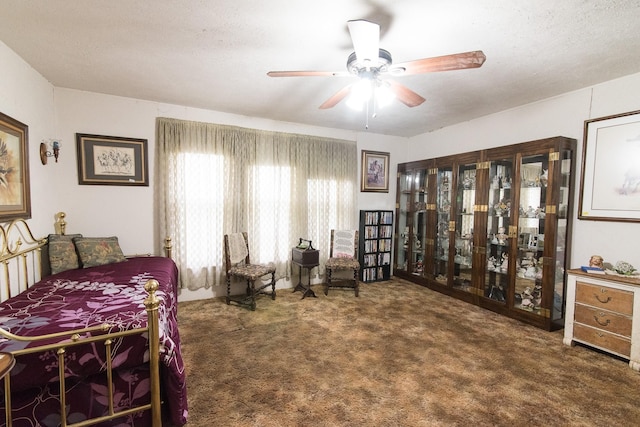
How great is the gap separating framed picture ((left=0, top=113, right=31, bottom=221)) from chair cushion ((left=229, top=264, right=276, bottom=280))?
1.99 m

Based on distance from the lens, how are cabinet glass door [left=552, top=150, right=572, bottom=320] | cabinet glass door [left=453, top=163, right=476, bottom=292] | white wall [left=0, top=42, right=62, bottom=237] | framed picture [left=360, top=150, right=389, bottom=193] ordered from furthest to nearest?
framed picture [left=360, top=150, right=389, bottom=193] < cabinet glass door [left=453, top=163, right=476, bottom=292] < cabinet glass door [left=552, top=150, right=572, bottom=320] < white wall [left=0, top=42, right=62, bottom=237]

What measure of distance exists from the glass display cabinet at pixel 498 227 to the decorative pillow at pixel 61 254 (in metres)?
4.41

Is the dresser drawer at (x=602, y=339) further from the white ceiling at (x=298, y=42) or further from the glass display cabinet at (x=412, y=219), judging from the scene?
the white ceiling at (x=298, y=42)

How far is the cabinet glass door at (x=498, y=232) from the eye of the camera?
3445 millimetres

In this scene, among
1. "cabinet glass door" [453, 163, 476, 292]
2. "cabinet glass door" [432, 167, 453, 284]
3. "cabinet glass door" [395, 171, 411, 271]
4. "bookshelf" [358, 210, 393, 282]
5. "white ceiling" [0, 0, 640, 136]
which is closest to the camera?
"white ceiling" [0, 0, 640, 136]

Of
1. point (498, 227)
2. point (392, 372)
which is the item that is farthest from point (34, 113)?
point (498, 227)

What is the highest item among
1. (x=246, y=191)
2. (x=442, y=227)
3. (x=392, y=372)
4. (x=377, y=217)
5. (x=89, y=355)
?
(x=246, y=191)

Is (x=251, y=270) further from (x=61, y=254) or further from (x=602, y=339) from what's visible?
(x=602, y=339)

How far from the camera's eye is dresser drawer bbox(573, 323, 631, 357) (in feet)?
7.77

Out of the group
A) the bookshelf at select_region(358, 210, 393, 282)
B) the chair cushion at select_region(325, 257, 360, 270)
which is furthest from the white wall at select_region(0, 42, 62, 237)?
the bookshelf at select_region(358, 210, 393, 282)

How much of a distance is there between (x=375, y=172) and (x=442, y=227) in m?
1.43

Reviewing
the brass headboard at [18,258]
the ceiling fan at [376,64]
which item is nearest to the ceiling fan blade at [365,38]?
the ceiling fan at [376,64]

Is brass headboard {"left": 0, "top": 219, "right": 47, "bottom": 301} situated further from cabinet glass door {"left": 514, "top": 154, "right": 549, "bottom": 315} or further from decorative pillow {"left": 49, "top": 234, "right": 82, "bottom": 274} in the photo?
cabinet glass door {"left": 514, "top": 154, "right": 549, "bottom": 315}

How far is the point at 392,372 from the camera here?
223 centimetres
